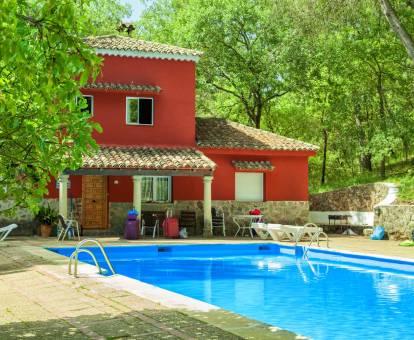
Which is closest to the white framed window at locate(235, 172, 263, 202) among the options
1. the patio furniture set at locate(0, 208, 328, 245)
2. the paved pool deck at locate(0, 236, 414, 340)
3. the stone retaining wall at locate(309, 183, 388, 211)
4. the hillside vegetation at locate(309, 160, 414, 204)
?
the patio furniture set at locate(0, 208, 328, 245)

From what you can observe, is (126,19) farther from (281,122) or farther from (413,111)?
(413,111)

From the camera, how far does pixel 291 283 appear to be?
12195 millimetres

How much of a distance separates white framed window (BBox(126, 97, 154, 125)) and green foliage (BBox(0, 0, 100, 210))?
51.4 ft

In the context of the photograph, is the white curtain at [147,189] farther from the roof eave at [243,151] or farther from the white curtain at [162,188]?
the roof eave at [243,151]

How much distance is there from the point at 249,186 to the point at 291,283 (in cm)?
1069

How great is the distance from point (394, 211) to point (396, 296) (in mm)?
9273

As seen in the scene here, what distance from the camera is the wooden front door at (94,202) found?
20.9 metres

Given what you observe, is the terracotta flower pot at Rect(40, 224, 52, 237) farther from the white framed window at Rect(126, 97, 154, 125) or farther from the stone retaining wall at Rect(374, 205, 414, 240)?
the stone retaining wall at Rect(374, 205, 414, 240)

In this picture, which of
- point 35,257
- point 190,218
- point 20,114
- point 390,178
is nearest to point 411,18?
point 390,178

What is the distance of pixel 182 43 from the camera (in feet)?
93.8

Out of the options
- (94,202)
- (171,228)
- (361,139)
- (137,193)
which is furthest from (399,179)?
(94,202)

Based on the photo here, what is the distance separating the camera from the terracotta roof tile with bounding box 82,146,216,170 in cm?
1923

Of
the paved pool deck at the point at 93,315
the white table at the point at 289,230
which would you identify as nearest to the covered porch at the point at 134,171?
the white table at the point at 289,230

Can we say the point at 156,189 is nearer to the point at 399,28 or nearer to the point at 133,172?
the point at 133,172
